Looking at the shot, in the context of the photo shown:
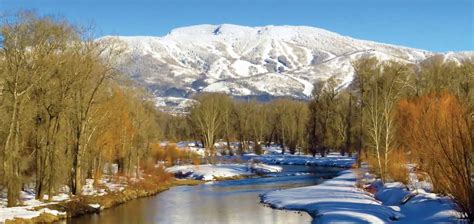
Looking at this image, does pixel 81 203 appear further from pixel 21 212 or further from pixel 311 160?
pixel 311 160

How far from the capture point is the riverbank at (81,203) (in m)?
30.7

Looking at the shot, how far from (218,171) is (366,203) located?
1543 inches

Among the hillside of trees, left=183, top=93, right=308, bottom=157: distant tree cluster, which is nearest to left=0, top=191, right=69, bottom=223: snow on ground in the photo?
the hillside of trees

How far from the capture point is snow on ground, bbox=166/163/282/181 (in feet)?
226

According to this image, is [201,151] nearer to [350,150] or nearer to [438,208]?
[350,150]

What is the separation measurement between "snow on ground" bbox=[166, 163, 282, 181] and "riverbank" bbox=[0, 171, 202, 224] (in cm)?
1438

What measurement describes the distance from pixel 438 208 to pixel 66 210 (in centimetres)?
2239

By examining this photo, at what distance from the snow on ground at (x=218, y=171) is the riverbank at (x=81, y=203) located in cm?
1438

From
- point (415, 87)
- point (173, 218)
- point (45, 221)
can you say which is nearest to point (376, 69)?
point (415, 87)

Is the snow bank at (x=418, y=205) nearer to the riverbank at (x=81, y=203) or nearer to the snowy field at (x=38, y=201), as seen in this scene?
the riverbank at (x=81, y=203)

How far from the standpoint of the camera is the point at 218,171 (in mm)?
71125

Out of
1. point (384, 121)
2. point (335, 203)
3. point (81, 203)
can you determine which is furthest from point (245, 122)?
point (335, 203)

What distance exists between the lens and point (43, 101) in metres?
34.9

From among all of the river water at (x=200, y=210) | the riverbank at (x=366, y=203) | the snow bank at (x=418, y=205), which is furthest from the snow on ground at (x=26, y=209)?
the snow bank at (x=418, y=205)
